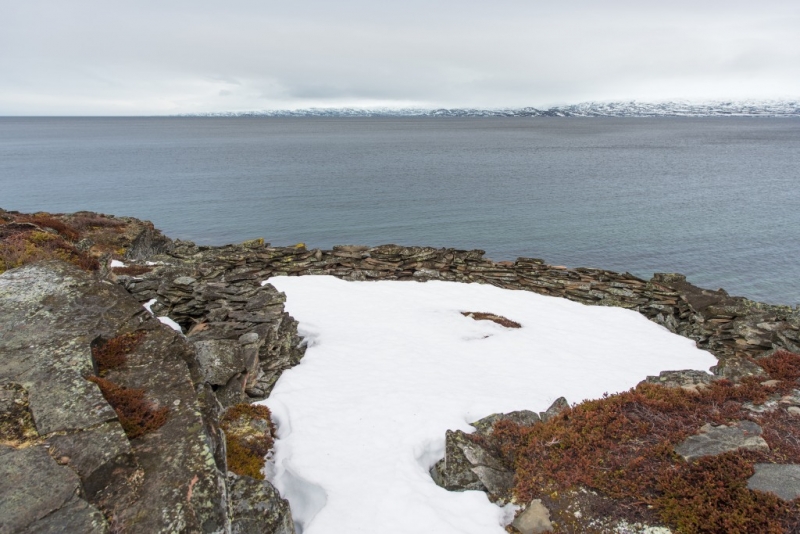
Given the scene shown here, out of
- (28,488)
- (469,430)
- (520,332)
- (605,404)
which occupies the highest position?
(28,488)

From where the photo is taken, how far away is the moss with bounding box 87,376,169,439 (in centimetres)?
623

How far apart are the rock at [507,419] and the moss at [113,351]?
711cm

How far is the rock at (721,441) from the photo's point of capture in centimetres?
781

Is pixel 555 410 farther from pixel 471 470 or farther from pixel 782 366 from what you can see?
pixel 782 366

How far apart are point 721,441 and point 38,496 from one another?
10082mm

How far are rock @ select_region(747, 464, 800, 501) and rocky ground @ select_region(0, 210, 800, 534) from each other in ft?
0.09

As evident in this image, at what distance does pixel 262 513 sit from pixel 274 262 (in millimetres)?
20699

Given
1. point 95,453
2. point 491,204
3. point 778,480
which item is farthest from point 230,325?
point 491,204

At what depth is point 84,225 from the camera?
98.5 ft

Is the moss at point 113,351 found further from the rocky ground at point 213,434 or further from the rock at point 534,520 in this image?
the rock at point 534,520

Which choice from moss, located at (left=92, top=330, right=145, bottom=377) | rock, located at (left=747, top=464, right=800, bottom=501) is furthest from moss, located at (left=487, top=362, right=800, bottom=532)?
moss, located at (left=92, top=330, right=145, bottom=377)

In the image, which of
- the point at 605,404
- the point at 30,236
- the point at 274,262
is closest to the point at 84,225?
the point at 274,262

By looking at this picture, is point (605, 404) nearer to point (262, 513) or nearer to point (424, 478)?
point (424, 478)

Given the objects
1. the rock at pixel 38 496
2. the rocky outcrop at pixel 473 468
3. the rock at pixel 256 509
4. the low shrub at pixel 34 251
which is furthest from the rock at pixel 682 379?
the low shrub at pixel 34 251
